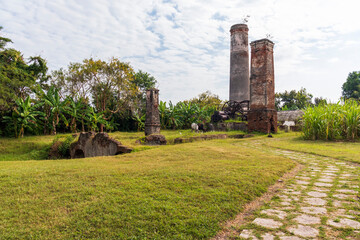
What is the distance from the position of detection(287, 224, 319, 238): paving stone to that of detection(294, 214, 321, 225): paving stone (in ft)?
0.40

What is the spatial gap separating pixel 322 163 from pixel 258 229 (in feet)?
13.6

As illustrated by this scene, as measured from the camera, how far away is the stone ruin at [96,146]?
8.60 m

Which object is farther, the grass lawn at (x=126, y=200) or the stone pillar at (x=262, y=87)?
the stone pillar at (x=262, y=87)

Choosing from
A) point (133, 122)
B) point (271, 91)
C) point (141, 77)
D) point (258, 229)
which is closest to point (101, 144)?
point (258, 229)

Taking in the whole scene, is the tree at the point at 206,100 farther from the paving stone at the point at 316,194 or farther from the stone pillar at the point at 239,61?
the paving stone at the point at 316,194

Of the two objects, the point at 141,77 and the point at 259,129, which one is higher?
the point at 141,77

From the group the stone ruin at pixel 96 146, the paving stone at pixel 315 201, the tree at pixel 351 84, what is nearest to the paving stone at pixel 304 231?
the paving stone at pixel 315 201

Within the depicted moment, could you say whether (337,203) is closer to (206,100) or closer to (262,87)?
(262,87)

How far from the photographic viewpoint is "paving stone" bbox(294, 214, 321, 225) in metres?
2.65

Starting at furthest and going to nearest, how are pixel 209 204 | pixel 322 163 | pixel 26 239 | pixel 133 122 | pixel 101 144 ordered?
pixel 133 122 → pixel 101 144 → pixel 322 163 → pixel 209 204 → pixel 26 239

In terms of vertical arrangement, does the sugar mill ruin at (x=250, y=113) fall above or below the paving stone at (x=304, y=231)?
above

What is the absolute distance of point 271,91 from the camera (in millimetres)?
13812

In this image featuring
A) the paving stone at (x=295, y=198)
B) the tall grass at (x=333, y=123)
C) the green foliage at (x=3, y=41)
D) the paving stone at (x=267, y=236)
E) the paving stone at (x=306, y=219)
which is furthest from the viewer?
the green foliage at (x=3, y=41)

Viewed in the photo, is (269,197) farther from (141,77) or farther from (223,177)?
(141,77)
